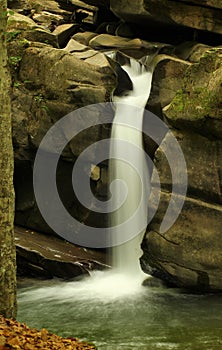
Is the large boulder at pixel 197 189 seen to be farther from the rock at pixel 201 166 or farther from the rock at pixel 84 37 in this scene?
the rock at pixel 84 37

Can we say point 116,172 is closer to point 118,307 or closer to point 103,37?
point 118,307

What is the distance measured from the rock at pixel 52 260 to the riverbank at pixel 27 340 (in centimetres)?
579

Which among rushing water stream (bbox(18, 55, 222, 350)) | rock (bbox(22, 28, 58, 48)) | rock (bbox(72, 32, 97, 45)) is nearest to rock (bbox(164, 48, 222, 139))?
rushing water stream (bbox(18, 55, 222, 350))

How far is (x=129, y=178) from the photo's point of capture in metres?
14.3

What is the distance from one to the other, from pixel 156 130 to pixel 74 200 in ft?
10.9

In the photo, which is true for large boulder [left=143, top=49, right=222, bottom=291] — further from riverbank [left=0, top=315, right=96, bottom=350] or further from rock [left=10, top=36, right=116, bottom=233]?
riverbank [left=0, top=315, right=96, bottom=350]

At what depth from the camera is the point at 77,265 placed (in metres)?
13.6

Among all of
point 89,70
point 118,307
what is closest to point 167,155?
point 118,307

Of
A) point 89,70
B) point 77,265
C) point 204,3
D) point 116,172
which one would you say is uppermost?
point 204,3

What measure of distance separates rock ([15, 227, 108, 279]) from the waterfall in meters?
0.65

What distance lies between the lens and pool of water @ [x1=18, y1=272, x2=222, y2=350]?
373 inches

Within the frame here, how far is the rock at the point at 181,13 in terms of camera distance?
15359mm

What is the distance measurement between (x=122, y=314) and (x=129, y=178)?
4216mm

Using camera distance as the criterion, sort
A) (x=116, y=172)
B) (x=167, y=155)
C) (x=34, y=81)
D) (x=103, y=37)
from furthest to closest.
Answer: (x=103, y=37), (x=34, y=81), (x=116, y=172), (x=167, y=155)
